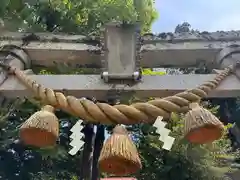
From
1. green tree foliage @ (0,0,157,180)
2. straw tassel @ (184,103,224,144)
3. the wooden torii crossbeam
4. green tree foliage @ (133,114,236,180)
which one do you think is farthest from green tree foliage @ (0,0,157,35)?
straw tassel @ (184,103,224,144)

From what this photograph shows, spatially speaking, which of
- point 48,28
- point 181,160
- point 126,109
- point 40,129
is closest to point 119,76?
point 126,109

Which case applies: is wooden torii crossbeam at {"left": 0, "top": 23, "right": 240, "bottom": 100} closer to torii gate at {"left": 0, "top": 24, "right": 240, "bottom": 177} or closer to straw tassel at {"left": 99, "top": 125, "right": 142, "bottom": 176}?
torii gate at {"left": 0, "top": 24, "right": 240, "bottom": 177}

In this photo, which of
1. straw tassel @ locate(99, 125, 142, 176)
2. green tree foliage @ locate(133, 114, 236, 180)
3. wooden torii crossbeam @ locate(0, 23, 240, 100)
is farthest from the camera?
green tree foliage @ locate(133, 114, 236, 180)

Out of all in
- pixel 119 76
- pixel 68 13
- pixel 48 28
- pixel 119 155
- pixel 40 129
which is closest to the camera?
pixel 119 155

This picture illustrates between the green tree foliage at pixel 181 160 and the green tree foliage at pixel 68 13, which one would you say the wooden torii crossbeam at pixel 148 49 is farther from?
the green tree foliage at pixel 68 13

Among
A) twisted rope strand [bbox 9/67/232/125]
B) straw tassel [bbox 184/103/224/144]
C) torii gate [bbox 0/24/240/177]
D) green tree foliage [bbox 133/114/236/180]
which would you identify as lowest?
green tree foliage [bbox 133/114/236/180]

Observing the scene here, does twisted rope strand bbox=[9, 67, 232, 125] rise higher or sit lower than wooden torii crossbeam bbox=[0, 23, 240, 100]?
lower

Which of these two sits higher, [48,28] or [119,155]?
[48,28]

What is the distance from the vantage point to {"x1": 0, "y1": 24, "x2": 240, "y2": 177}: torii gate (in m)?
1.55

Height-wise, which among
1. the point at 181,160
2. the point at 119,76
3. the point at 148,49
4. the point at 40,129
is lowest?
the point at 181,160

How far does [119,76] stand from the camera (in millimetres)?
2041

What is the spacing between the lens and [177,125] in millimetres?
3201

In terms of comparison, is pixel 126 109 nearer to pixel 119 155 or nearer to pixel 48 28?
pixel 119 155

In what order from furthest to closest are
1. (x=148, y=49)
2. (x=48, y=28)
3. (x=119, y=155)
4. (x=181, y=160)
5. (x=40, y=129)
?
(x=48, y=28) → (x=181, y=160) → (x=148, y=49) → (x=40, y=129) → (x=119, y=155)
